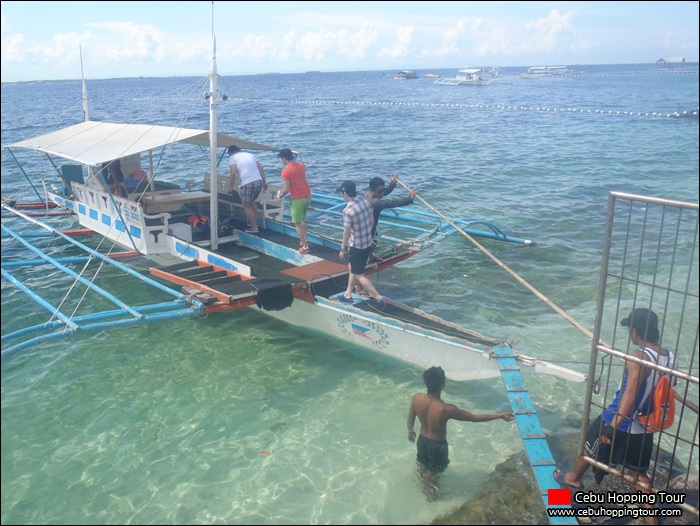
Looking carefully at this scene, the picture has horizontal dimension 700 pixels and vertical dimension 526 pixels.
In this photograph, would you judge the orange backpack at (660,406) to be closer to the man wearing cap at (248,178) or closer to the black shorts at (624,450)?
the black shorts at (624,450)

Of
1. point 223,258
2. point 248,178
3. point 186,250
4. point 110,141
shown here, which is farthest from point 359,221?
point 110,141

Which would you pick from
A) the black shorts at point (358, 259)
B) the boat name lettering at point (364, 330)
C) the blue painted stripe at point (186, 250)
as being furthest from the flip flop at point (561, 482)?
the blue painted stripe at point (186, 250)

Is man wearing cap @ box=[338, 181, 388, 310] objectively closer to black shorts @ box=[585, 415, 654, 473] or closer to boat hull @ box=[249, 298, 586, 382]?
boat hull @ box=[249, 298, 586, 382]

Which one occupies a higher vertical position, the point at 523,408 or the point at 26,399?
the point at 523,408

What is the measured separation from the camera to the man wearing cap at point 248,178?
11.5 meters

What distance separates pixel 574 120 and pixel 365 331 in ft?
133

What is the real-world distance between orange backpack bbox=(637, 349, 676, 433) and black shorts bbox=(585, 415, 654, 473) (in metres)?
0.15

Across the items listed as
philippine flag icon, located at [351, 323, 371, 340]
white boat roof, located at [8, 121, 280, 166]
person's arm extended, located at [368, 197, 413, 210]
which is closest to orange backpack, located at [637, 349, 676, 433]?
philippine flag icon, located at [351, 323, 371, 340]

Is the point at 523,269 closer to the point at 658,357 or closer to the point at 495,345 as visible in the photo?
the point at 495,345

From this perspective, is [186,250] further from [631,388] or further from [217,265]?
[631,388]

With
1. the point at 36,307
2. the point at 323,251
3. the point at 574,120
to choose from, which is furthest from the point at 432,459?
the point at 574,120

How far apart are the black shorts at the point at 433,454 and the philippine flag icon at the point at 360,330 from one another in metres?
2.65

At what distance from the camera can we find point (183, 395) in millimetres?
8484

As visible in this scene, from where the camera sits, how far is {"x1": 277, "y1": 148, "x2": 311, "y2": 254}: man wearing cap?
10602 mm
